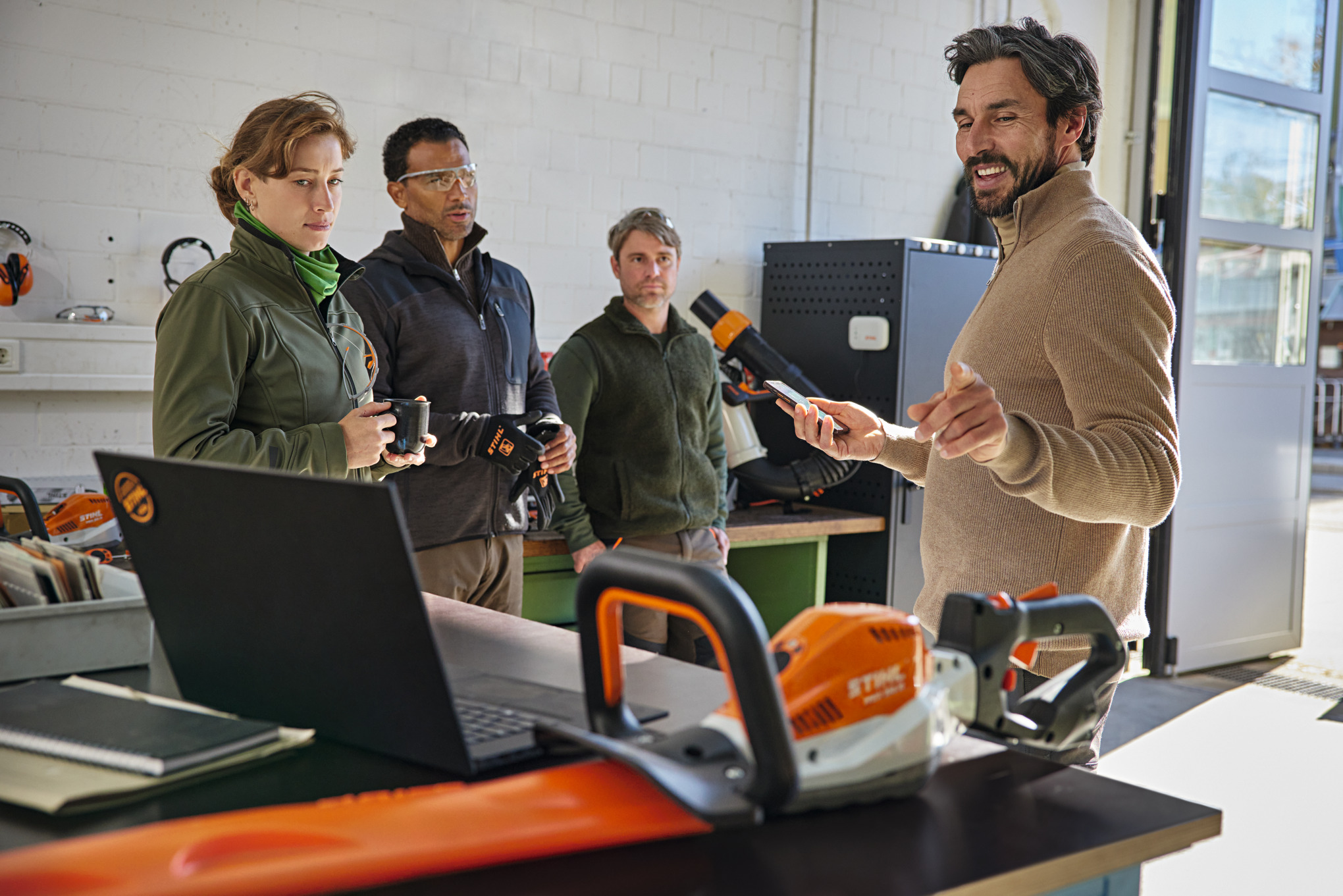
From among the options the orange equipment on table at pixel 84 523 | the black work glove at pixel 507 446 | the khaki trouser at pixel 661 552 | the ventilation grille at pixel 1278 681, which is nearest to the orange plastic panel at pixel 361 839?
the black work glove at pixel 507 446

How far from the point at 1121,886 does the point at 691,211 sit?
3638mm

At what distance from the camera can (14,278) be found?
2.93m

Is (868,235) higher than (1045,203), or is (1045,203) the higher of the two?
(868,235)

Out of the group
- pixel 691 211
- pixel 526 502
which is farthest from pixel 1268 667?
pixel 526 502

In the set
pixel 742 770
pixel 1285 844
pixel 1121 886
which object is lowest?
pixel 1285 844

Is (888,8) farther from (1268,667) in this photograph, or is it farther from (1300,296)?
(1268,667)

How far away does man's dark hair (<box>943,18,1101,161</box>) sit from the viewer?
1812mm

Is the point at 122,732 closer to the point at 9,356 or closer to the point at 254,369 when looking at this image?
the point at 254,369

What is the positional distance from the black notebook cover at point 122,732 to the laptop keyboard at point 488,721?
0.55 ft

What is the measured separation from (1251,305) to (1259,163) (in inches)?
24.4

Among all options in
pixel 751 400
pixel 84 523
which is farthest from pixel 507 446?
pixel 751 400

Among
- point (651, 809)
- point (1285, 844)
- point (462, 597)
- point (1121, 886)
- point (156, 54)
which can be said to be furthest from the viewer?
point (156, 54)

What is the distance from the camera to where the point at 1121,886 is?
35.3 inches

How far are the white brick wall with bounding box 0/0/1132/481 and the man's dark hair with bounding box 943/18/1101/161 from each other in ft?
7.21
